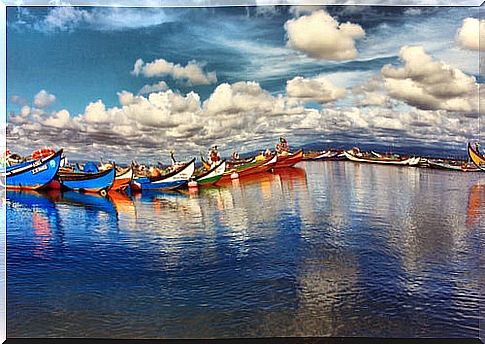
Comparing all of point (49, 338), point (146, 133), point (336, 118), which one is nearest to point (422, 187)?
point (336, 118)

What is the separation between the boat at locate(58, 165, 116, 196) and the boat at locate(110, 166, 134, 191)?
32 mm

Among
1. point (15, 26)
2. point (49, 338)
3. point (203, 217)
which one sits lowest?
point (49, 338)

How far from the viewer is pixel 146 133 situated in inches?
215

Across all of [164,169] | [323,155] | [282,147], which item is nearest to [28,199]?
[164,169]

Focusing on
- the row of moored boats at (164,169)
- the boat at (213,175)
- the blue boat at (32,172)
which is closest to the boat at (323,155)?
the row of moored boats at (164,169)

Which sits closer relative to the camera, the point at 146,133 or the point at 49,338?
the point at 49,338

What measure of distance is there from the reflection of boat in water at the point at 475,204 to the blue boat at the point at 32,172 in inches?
130

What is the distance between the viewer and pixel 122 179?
5.48 m

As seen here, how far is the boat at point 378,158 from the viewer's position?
5461mm

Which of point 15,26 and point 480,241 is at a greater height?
point 15,26

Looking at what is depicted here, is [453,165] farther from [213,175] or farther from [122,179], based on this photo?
[122,179]

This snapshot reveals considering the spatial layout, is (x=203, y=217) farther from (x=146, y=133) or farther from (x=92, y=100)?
(x=92, y=100)

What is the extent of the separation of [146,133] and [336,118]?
1532 mm

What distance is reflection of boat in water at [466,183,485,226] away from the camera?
5383mm
